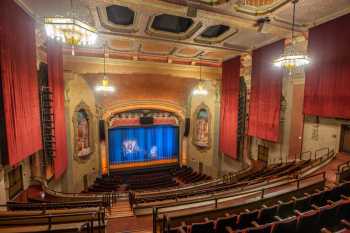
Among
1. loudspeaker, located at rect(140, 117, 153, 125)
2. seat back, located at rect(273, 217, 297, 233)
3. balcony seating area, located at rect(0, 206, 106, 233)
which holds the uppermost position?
loudspeaker, located at rect(140, 117, 153, 125)

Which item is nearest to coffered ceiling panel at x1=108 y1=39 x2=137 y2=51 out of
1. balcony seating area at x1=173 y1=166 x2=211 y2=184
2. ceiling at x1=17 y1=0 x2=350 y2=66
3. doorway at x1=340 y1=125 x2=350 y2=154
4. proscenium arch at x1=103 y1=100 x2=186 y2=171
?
ceiling at x1=17 y1=0 x2=350 y2=66

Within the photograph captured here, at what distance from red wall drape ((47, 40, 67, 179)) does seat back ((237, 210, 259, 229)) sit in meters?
6.87

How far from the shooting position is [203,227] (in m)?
3.06

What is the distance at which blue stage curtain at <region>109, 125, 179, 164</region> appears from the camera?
14609mm

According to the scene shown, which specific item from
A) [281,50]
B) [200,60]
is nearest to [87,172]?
[200,60]

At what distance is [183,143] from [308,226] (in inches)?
450

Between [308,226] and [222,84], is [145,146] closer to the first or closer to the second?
[222,84]

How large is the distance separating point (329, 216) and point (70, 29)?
567cm

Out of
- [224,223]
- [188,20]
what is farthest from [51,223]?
[188,20]

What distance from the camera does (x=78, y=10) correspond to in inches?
219

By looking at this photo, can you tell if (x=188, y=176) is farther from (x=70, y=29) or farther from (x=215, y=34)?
(x=70, y=29)

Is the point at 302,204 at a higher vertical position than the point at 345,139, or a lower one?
lower

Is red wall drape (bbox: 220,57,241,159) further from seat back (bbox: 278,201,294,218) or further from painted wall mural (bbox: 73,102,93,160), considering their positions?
painted wall mural (bbox: 73,102,93,160)

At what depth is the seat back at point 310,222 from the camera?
303cm
